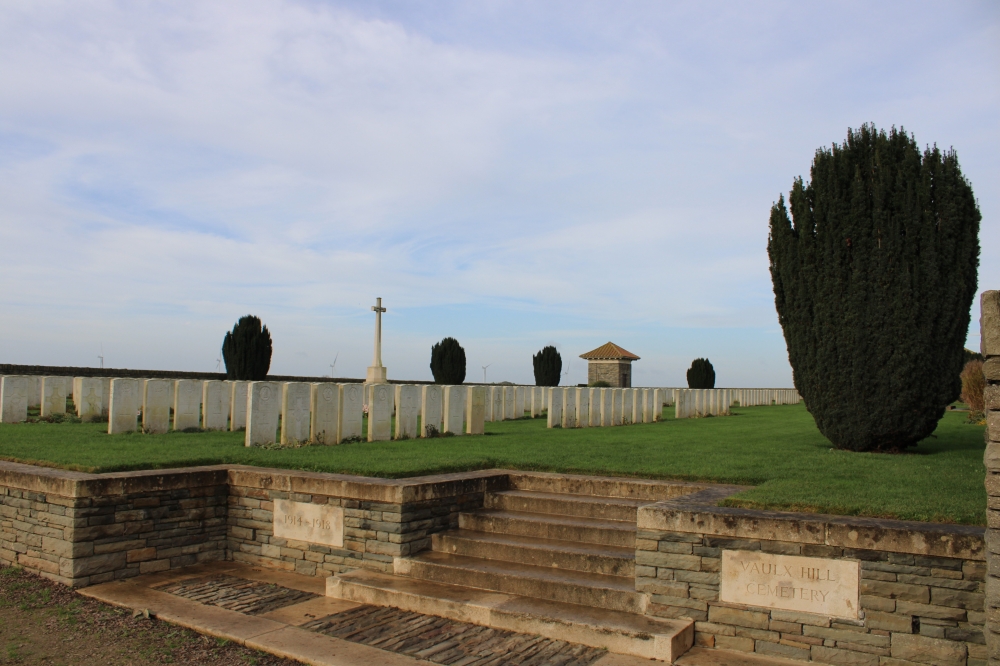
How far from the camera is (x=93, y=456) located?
24.5ft

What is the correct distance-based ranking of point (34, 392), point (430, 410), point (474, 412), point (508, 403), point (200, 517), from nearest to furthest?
point (200, 517) → point (430, 410) → point (474, 412) → point (34, 392) → point (508, 403)

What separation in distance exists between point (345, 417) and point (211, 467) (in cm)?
342

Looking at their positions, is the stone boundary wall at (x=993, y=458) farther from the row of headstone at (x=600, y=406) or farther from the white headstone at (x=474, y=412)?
the row of headstone at (x=600, y=406)

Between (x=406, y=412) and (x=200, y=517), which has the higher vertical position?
(x=406, y=412)

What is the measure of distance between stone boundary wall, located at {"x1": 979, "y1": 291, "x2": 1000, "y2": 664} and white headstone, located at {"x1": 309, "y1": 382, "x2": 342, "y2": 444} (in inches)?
326

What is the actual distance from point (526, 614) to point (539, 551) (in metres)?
0.85

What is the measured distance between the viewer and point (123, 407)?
438 inches

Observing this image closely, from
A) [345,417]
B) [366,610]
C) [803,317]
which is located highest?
[803,317]

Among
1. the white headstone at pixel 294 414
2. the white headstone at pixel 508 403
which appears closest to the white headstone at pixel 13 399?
the white headstone at pixel 294 414

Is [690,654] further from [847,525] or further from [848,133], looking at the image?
[848,133]

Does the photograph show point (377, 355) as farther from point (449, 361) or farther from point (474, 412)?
point (474, 412)

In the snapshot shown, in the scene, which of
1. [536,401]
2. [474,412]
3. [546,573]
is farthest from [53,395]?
[546,573]

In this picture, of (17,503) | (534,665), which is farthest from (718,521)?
(17,503)

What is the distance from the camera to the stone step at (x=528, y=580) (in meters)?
4.95
